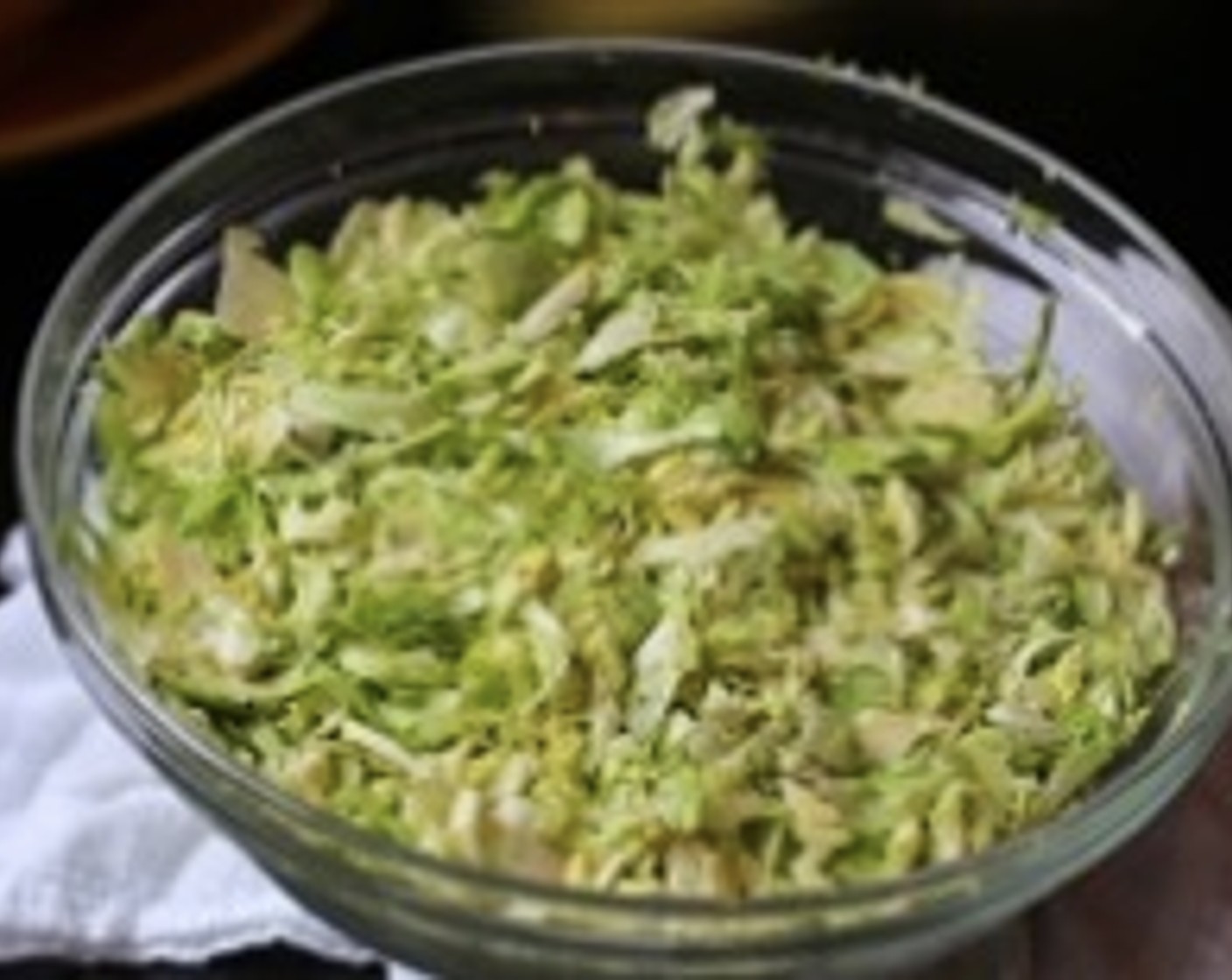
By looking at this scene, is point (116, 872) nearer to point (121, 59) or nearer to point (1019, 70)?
point (121, 59)

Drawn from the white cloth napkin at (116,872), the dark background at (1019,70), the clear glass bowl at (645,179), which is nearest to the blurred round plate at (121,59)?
the dark background at (1019,70)

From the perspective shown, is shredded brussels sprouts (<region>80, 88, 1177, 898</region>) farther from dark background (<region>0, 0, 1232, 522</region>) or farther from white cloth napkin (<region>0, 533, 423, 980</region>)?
dark background (<region>0, 0, 1232, 522</region>)

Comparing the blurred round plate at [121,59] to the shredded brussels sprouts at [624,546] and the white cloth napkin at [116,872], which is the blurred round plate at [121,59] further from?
the white cloth napkin at [116,872]

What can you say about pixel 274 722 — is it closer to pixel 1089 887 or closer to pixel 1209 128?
pixel 1089 887

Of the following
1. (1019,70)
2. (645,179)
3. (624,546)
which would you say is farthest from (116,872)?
(1019,70)

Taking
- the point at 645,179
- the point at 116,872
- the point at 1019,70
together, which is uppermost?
the point at 1019,70

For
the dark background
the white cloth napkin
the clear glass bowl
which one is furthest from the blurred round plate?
the white cloth napkin

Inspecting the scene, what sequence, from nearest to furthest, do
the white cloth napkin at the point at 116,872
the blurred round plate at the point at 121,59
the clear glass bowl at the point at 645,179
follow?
the clear glass bowl at the point at 645,179 < the white cloth napkin at the point at 116,872 < the blurred round plate at the point at 121,59
